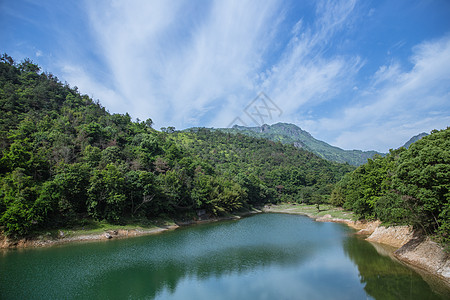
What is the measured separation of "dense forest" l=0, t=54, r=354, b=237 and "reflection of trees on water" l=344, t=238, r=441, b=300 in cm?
3330

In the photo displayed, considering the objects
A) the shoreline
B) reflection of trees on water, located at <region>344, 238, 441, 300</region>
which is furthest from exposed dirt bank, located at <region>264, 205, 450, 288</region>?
reflection of trees on water, located at <region>344, 238, 441, 300</region>

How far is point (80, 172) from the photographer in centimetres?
3697

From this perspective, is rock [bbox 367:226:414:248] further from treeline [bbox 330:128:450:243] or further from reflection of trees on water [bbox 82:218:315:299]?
reflection of trees on water [bbox 82:218:315:299]

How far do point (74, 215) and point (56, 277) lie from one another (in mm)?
17691

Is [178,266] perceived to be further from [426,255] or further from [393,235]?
[393,235]

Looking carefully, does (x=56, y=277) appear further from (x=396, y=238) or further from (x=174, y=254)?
(x=396, y=238)

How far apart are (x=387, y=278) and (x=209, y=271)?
1502 cm

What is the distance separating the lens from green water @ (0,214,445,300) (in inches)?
703

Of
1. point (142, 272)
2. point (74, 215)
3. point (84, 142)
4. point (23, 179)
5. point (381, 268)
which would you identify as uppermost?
point (84, 142)

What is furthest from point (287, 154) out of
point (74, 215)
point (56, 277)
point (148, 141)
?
point (56, 277)

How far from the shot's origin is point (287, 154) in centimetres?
14350

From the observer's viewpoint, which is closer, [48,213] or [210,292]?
[210,292]

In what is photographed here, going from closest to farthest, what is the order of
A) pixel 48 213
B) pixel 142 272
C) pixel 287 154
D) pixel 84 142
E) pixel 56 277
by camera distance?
pixel 56 277 → pixel 142 272 → pixel 48 213 → pixel 84 142 → pixel 287 154

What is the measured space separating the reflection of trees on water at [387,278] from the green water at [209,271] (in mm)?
61
